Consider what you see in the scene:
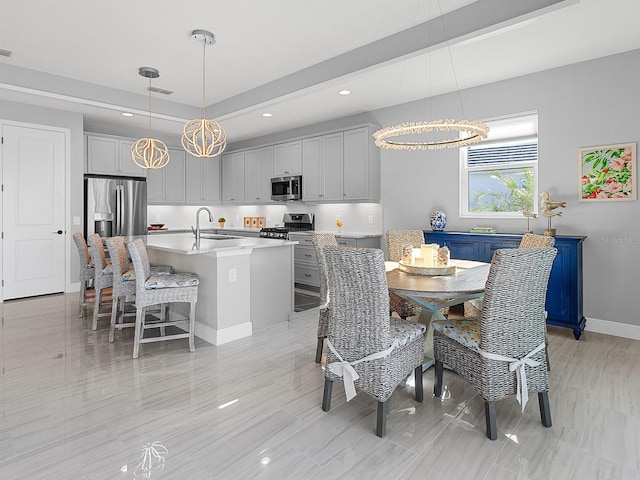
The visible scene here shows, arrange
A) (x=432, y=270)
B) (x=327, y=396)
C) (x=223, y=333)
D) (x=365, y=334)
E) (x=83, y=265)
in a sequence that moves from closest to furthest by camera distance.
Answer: (x=365, y=334) → (x=327, y=396) → (x=432, y=270) → (x=223, y=333) → (x=83, y=265)

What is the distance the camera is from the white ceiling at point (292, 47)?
319 cm

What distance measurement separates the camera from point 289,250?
4215 mm

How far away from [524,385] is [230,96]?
199 inches

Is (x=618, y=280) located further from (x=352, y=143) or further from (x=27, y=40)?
(x=27, y=40)

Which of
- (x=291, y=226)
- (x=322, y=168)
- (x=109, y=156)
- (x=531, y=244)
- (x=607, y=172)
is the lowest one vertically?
(x=531, y=244)

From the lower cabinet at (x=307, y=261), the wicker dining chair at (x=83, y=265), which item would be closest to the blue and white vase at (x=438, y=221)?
the lower cabinet at (x=307, y=261)

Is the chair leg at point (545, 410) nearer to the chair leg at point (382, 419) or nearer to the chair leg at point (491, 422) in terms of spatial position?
the chair leg at point (491, 422)

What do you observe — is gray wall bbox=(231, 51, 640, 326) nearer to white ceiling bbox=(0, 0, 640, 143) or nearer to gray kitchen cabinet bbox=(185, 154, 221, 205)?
white ceiling bbox=(0, 0, 640, 143)

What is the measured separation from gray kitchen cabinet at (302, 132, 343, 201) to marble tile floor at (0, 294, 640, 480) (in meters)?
3.21

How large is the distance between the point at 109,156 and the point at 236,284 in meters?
4.16

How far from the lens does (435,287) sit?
2.40m

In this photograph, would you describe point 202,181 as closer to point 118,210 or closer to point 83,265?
point 118,210

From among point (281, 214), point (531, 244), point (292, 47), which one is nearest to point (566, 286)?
point (531, 244)

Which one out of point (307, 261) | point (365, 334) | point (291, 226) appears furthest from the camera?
point (291, 226)
